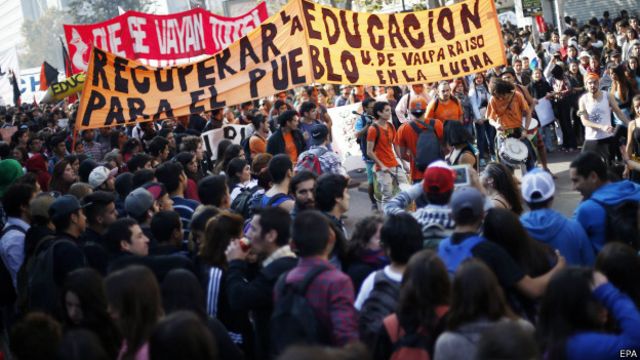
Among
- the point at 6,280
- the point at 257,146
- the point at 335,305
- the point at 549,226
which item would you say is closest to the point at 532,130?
the point at 257,146

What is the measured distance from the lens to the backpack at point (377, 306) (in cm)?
465

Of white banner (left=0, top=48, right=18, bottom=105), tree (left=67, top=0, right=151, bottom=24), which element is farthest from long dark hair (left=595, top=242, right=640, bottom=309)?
tree (left=67, top=0, right=151, bottom=24)

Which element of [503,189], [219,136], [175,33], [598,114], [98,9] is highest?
[98,9]

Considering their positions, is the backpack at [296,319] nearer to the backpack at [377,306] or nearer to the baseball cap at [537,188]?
the backpack at [377,306]

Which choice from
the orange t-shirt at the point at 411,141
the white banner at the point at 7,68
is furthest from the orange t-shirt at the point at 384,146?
the white banner at the point at 7,68

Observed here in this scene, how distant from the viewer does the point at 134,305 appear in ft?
14.3

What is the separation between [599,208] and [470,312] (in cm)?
224

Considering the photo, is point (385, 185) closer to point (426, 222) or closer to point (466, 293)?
point (426, 222)

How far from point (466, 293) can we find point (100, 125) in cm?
753

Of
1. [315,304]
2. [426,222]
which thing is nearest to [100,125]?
[426,222]

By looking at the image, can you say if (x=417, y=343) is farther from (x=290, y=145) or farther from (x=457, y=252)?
(x=290, y=145)

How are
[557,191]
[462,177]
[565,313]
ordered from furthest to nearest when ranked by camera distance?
[557,191], [462,177], [565,313]

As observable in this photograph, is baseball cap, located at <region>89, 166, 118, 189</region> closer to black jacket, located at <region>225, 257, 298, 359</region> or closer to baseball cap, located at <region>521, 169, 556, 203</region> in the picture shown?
black jacket, located at <region>225, 257, 298, 359</region>

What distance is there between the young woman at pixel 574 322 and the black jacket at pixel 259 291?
1.61 meters
